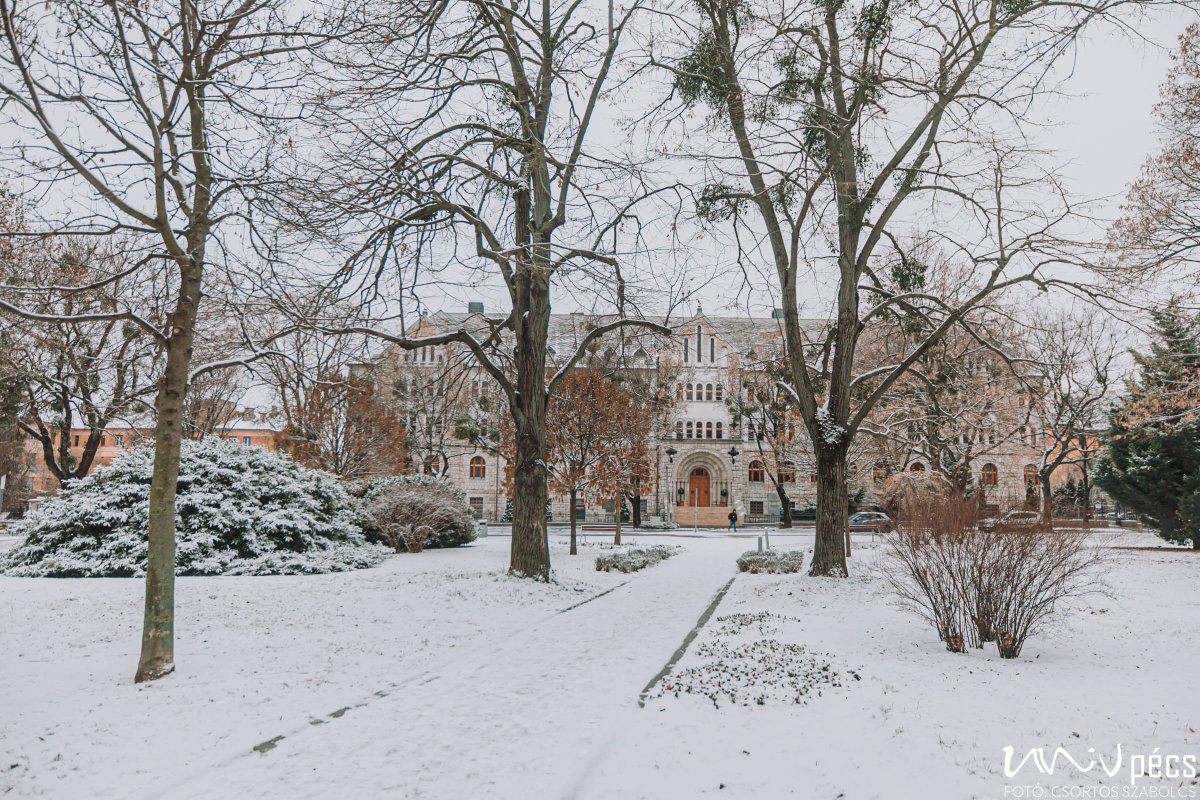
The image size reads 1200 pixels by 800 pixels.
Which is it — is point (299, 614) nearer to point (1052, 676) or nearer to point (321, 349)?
point (1052, 676)

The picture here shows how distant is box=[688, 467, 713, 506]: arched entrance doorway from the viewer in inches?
2184

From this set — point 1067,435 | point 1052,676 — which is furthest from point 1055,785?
point 1067,435

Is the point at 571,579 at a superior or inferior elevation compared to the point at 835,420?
inferior

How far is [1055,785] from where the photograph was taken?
13.8 feet

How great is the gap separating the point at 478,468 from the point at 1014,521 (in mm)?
51275

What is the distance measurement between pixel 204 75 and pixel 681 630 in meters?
8.44

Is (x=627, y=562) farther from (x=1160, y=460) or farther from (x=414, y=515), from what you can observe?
(x=1160, y=460)

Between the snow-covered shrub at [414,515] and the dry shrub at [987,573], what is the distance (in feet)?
52.9

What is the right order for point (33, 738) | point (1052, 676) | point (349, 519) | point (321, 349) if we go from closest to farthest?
point (33, 738)
point (1052, 676)
point (349, 519)
point (321, 349)

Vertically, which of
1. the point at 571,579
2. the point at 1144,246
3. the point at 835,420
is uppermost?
the point at 1144,246

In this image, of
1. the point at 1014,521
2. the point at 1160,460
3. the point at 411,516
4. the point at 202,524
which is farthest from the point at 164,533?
the point at 1160,460

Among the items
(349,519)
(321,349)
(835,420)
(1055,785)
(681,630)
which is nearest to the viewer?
(1055,785)

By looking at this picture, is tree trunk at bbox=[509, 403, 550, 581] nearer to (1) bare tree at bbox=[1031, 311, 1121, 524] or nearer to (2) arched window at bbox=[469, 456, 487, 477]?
Answer: (1) bare tree at bbox=[1031, 311, 1121, 524]

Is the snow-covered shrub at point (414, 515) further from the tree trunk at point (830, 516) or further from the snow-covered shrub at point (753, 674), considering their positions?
the snow-covered shrub at point (753, 674)
